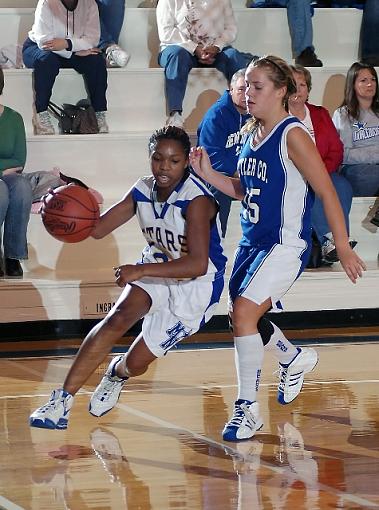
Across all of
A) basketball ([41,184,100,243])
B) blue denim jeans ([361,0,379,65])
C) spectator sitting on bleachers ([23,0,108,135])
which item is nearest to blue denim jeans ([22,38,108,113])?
spectator sitting on bleachers ([23,0,108,135])

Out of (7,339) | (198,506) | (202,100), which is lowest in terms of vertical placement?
(7,339)

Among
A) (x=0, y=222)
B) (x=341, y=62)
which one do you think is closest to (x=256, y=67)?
(x=0, y=222)

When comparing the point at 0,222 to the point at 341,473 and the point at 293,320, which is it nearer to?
the point at 293,320

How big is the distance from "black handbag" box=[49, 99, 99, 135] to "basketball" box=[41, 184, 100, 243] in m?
3.46

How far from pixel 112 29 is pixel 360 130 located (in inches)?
82.6

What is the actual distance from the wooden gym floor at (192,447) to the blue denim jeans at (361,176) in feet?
6.41

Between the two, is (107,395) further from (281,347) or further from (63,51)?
(63,51)

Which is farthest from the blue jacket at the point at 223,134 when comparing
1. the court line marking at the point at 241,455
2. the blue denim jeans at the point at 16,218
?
the court line marking at the point at 241,455

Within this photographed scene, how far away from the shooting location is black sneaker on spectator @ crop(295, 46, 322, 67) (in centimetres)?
859

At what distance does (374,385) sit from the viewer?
5355mm

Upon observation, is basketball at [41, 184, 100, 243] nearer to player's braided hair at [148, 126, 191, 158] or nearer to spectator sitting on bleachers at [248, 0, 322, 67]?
player's braided hair at [148, 126, 191, 158]

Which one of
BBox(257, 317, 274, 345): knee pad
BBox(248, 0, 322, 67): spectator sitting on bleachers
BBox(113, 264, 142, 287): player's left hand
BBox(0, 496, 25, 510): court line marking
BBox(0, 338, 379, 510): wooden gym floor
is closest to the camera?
BBox(0, 496, 25, 510): court line marking

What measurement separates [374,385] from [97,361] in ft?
5.23

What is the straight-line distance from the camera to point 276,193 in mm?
4391
